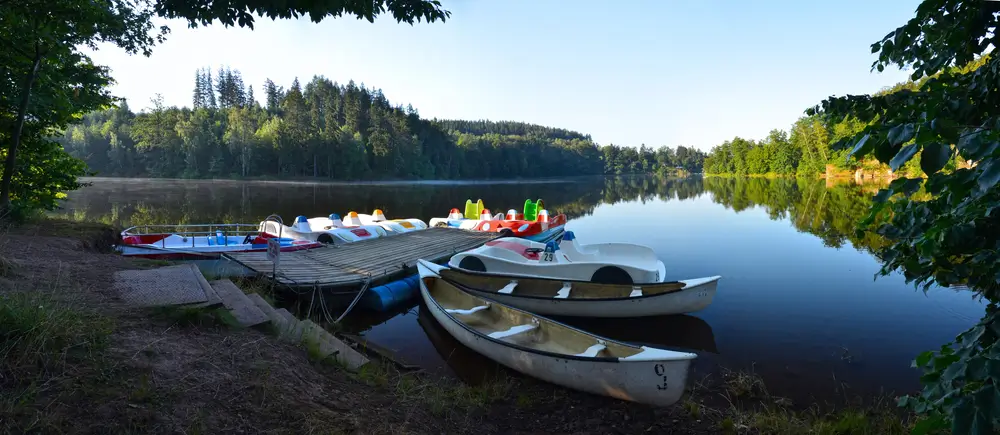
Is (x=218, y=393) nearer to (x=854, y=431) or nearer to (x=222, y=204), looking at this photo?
(x=854, y=431)

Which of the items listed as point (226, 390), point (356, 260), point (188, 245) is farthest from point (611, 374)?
point (188, 245)

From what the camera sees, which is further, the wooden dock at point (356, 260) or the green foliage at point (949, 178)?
the wooden dock at point (356, 260)

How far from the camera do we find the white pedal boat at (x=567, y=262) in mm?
12094

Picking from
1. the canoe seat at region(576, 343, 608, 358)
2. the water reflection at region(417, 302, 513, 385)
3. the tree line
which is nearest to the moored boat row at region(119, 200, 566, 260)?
the tree line

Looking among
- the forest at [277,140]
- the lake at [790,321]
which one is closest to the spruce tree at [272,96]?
the forest at [277,140]

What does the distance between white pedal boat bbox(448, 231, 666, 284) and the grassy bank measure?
449 centimetres

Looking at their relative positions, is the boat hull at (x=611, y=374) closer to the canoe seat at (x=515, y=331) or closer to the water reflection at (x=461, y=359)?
the canoe seat at (x=515, y=331)

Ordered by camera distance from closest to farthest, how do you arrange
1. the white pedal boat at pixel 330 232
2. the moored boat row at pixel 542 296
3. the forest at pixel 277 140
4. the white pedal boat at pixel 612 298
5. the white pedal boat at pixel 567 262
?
the moored boat row at pixel 542 296
the white pedal boat at pixel 612 298
the white pedal boat at pixel 567 262
the white pedal boat at pixel 330 232
the forest at pixel 277 140

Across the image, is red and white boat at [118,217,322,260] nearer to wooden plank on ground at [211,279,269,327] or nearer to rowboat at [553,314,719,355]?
wooden plank on ground at [211,279,269,327]

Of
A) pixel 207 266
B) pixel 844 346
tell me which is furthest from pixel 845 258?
pixel 207 266

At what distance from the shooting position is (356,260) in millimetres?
13930

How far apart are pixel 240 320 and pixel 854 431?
25.3ft

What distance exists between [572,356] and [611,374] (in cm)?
58

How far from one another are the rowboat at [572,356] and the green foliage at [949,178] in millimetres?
3531
